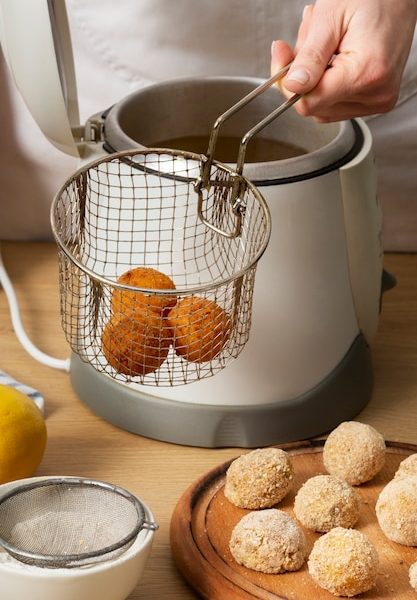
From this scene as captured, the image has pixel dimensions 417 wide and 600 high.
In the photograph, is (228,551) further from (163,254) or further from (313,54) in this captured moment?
(313,54)

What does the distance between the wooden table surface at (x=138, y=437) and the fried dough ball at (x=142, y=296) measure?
0.14 meters

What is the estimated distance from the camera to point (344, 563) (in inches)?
23.9

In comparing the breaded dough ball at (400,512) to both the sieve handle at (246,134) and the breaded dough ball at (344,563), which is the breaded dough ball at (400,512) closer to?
the breaded dough ball at (344,563)

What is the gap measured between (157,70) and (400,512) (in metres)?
0.49

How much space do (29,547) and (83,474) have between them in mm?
150

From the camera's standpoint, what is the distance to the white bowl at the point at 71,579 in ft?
1.84

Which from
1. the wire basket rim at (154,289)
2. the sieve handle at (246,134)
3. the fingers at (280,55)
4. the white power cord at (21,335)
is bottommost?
the white power cord at (21,335)

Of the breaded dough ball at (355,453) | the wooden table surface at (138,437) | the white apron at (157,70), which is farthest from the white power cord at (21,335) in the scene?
the breaded dough ball at (355,453)

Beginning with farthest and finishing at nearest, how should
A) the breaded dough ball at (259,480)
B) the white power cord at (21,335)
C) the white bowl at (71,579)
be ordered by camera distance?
the white power cord at (21,335) → the breaded dough ball at (259,480) → the white bowl at (71,579)

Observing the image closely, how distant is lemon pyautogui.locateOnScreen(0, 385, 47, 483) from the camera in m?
0.69

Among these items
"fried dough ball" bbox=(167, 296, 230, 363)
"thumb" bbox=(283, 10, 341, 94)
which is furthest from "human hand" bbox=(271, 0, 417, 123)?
"fried dough ball" bbox=(167, 296, 230, 363)

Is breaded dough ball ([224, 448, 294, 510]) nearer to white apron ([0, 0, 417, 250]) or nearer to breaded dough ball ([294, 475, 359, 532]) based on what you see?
breaded dough ball ([294, 475, 359, 532])

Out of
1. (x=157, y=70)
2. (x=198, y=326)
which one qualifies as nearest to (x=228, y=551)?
(x=198, y=326)

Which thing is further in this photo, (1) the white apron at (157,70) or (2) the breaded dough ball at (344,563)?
(1) the white apron at (157,70)
